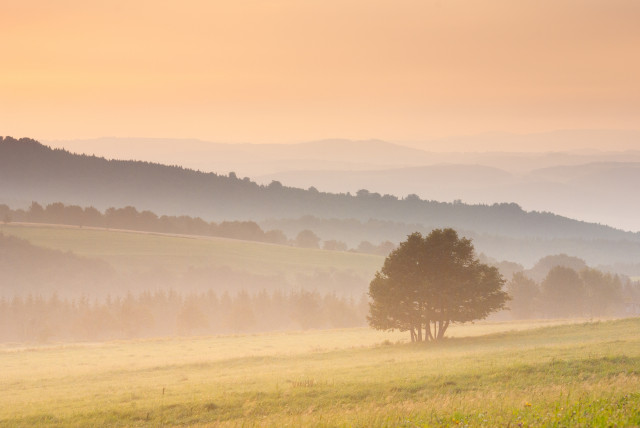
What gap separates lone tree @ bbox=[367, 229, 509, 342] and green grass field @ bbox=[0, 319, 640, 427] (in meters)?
8.85

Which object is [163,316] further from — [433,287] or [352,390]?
[352,390]

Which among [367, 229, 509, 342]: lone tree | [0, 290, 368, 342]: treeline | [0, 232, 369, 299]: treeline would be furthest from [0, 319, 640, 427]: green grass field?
[0, 232, 369, 299]: treeline

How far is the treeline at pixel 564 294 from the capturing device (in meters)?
128

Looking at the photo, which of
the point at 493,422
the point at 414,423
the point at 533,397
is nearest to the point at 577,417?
the point at 493,422

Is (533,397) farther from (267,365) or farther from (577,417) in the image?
(267,365)

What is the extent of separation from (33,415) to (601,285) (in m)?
124

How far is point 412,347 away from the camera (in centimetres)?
5966

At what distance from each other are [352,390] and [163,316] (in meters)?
114

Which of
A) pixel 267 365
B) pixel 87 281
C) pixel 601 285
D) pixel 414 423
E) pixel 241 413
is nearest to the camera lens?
pixel 414 423

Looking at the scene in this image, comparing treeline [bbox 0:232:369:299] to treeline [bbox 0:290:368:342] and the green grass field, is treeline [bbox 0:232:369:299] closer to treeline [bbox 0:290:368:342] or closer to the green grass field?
treeline [bbox 0:290:368:342]

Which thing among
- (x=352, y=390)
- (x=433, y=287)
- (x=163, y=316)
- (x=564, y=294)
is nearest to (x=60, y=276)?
(x=163, y=316)

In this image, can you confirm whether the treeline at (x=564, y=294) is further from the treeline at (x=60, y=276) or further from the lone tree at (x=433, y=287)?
the lone tree at (x=433, y=287)

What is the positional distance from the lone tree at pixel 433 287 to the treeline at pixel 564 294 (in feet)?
217

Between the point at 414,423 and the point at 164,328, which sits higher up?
the point at 414,423
